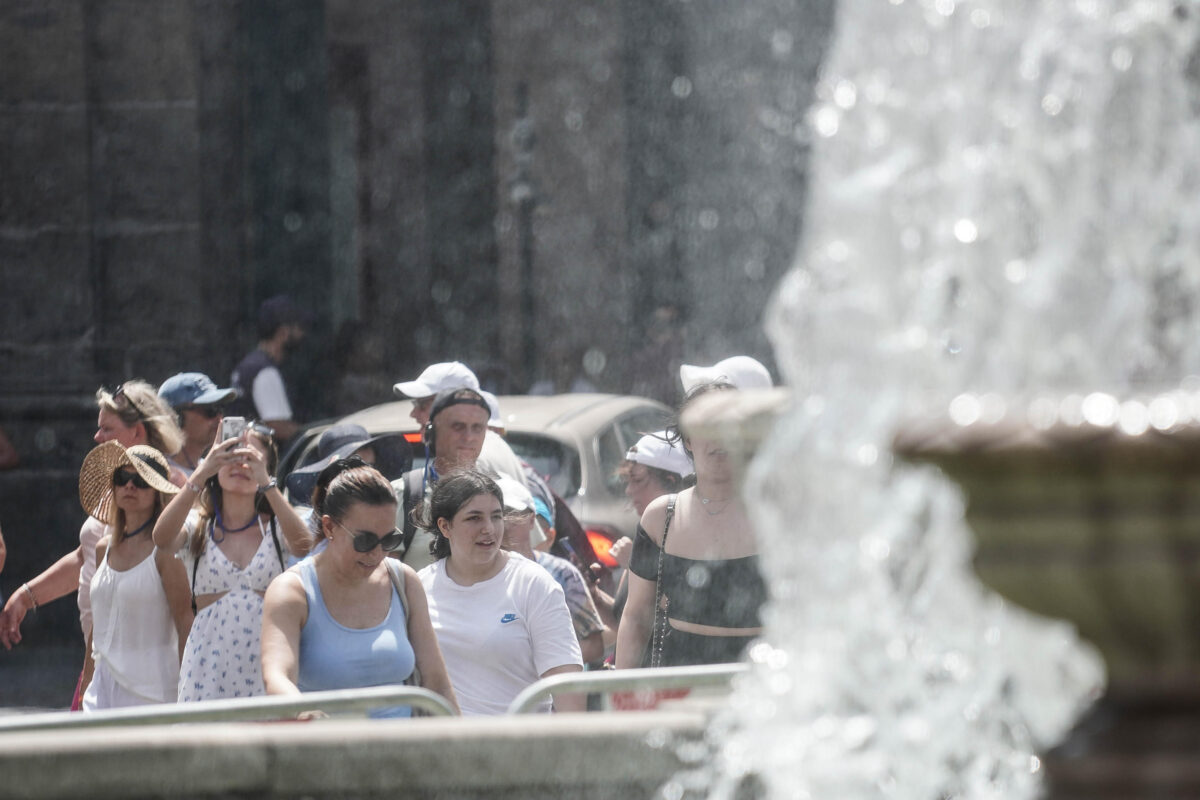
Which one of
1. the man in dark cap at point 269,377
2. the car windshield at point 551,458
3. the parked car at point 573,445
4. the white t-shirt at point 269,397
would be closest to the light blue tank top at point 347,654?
the parked car at point 573,445

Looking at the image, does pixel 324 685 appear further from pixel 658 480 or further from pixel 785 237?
pixel 785 237

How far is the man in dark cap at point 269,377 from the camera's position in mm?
11008

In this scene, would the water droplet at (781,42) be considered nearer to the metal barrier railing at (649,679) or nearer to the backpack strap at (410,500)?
the backpack strap at (410,500)

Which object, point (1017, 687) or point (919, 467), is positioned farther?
point (1017, 687)

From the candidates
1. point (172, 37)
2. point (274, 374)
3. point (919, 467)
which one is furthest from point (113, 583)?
point (172, 37)

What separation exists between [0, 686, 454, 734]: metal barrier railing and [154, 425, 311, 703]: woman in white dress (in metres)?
1.69

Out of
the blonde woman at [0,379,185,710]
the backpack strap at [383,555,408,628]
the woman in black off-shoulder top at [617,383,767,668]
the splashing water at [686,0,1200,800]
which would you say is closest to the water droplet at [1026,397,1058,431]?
the splashing water at [686,0,1200,800]

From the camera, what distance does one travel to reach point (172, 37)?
12.3 m

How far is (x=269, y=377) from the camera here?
435 inches

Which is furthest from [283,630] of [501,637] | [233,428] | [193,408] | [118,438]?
[193,408]

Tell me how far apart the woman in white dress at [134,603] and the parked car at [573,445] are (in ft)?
7.59

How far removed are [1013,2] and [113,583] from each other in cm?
336

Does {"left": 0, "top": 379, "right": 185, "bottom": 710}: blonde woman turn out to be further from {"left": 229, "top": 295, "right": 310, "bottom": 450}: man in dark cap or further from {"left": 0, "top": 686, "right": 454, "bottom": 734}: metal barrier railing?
{"left": 229, "top": 295, "right": 310, "bottom": 450}: man in dark cap

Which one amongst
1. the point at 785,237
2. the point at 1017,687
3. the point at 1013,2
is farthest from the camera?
the point at 785,237
